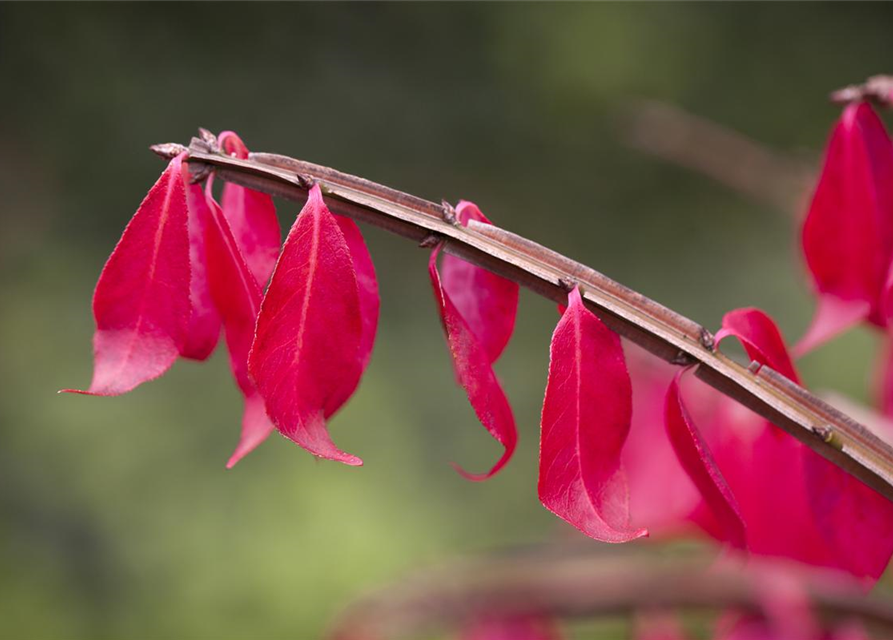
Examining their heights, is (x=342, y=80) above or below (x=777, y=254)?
below

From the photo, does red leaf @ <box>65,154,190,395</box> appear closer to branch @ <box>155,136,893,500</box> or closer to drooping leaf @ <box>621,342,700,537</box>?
branch @ <box>155,136,893,500</box>

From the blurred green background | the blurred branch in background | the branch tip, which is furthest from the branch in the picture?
the blurred green background

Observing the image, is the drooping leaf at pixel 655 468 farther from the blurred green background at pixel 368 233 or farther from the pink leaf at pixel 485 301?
the blurred green background at pixel 368 233

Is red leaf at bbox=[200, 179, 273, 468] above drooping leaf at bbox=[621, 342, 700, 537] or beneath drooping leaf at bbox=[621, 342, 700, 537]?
beneath

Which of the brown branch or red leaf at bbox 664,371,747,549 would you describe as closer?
red leaf at bbox 664,371,747,549

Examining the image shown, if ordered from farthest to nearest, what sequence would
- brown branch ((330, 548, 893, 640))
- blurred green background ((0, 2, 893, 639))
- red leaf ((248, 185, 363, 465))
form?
blurred green background ((0, 2, 893, 639)) < brown branch ((330, 548, 893, 640)) < red leaf ((248, 185, 363, 465))

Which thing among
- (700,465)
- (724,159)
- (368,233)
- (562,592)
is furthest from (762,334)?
(368,233)

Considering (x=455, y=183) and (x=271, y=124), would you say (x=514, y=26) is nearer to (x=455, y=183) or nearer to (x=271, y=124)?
(x=455, y=183)

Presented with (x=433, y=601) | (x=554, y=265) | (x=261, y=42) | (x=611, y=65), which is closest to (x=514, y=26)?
(x=611, y=65)
